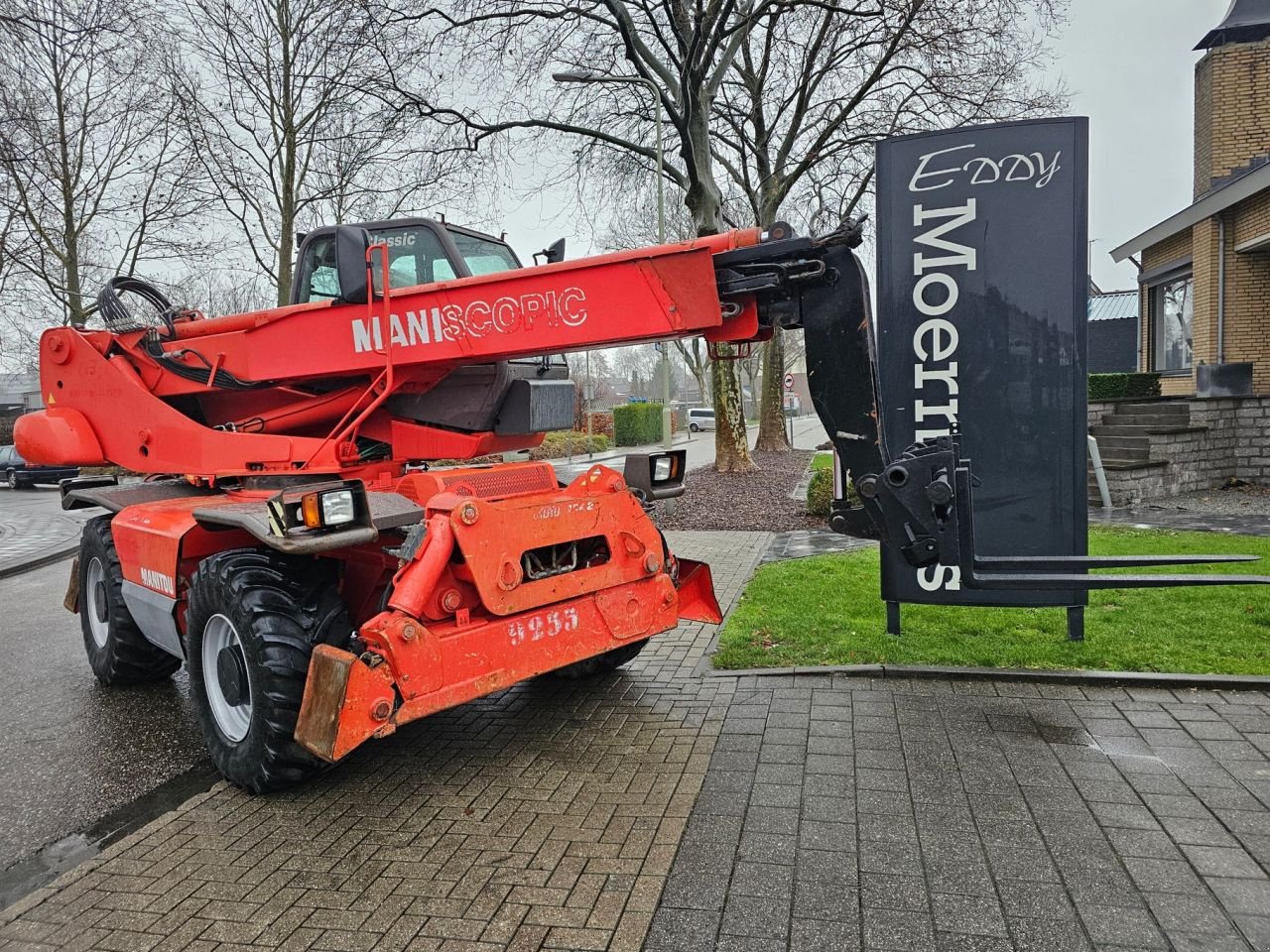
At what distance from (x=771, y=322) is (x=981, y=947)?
2545 millimetres

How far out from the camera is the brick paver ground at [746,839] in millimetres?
2836

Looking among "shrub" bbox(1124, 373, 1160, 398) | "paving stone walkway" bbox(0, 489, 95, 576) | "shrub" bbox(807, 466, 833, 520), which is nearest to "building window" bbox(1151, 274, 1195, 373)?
"shrub" bbox(1124, 373, 1160, 398)

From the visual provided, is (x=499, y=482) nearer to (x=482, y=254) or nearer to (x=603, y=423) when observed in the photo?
(x=482, y=254)

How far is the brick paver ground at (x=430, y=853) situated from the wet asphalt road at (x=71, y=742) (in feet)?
1.91

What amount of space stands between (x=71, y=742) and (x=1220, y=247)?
18032 millimetres

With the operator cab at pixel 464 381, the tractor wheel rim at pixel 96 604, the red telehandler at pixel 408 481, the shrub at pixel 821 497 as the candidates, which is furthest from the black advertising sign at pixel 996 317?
the shrub at pixel 821 497

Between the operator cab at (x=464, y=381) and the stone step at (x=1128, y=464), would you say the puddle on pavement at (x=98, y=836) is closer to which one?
the operator cab at (x=464, y=381)

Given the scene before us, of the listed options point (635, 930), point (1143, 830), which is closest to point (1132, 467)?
point (1143, 830)

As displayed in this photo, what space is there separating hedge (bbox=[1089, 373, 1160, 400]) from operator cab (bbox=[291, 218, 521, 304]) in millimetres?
14827

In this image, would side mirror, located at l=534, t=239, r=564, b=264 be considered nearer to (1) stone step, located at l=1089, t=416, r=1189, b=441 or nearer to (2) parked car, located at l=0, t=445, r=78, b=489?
(1) stone step, located at l=1089, t=416, r=1189, b=441

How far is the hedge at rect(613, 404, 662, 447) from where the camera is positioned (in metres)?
33.9

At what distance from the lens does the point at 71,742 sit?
493 centimetres

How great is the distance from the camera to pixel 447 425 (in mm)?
4914

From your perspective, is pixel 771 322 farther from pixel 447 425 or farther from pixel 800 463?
pixel 800 463
